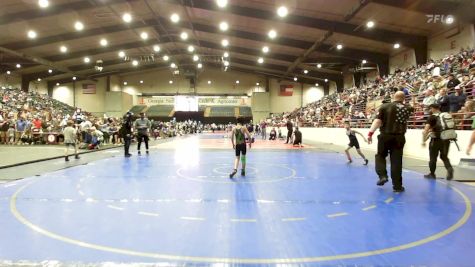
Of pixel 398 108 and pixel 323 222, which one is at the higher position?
pixel 398 108

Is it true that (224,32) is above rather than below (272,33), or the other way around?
above

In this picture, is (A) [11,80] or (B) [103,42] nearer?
(B) [103,42]

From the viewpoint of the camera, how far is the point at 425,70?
66.8ft

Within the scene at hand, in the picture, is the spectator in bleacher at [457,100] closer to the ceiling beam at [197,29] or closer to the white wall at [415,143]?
the white wall at [415,143]

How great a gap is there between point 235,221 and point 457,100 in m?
10.2

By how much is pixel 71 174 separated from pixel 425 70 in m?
19.9

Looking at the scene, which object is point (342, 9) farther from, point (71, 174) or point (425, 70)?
point (71, 174)

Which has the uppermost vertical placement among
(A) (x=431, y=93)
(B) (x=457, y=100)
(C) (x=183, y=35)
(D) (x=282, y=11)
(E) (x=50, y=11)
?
(C) (x=183, y=35)

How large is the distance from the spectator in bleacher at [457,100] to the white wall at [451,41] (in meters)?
10.5

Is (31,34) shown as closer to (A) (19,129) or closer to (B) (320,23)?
(A) (19,129)

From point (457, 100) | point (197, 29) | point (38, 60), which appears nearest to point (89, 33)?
point (197, 29)

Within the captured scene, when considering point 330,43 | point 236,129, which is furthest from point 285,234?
point 330,43

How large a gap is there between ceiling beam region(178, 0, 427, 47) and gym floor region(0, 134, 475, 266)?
1639 centimetres

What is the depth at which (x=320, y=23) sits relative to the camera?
22.3 metres
